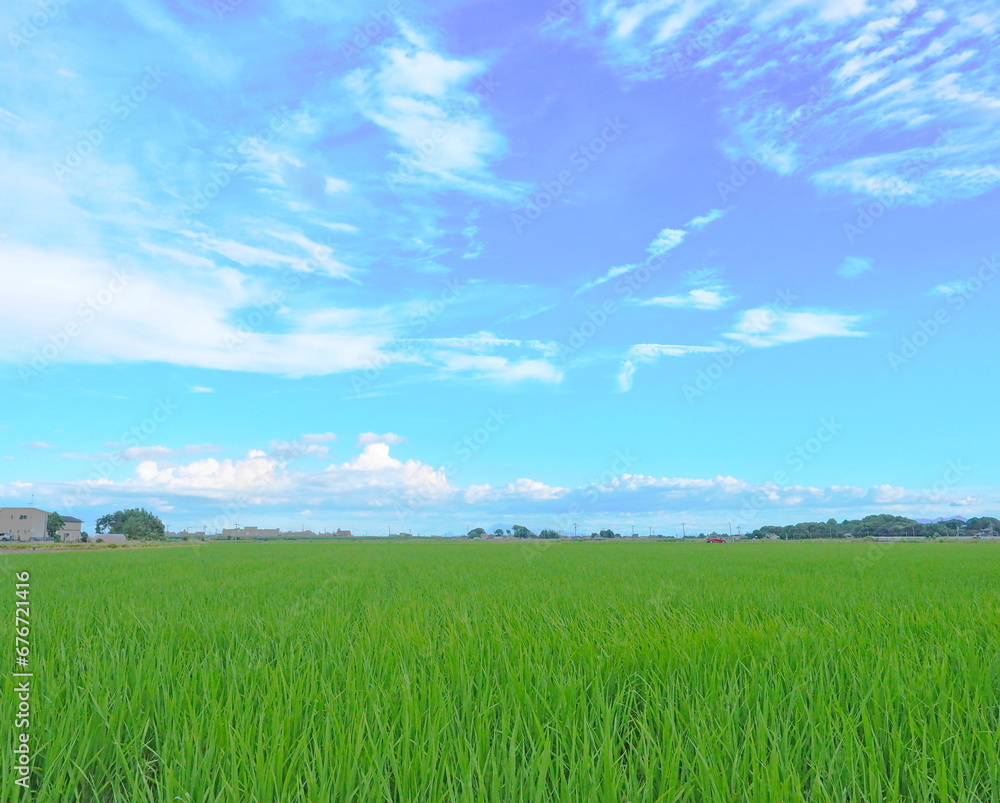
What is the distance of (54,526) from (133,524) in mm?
11175

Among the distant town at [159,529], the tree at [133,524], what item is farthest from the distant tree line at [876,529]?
the tree at [133,524]

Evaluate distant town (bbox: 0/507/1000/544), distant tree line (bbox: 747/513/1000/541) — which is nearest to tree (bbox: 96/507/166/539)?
distant town (bbox: 0/507/1000/544)

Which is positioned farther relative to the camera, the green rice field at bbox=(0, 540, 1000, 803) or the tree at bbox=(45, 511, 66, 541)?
the tree at bbox=(45, 511, 66, 541)

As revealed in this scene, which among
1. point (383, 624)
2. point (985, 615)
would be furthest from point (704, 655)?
point (985, 615)

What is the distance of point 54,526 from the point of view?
95.0 meters

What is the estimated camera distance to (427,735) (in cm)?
260

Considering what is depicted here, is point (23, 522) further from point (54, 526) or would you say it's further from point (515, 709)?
point (515, 709)

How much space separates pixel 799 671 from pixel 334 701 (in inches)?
102

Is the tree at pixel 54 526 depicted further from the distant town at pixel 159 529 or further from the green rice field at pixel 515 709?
the green rice field at pixel 515 709

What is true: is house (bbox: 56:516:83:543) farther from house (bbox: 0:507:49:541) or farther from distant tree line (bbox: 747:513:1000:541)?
distant tree line (bbox: 747:513:1000:541)

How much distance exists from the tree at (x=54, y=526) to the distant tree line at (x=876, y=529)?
120 meters

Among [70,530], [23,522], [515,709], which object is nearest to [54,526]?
[23,522]

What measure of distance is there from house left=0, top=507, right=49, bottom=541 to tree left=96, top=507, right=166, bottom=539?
1175 cm

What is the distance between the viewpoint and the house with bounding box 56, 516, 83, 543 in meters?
98.2
